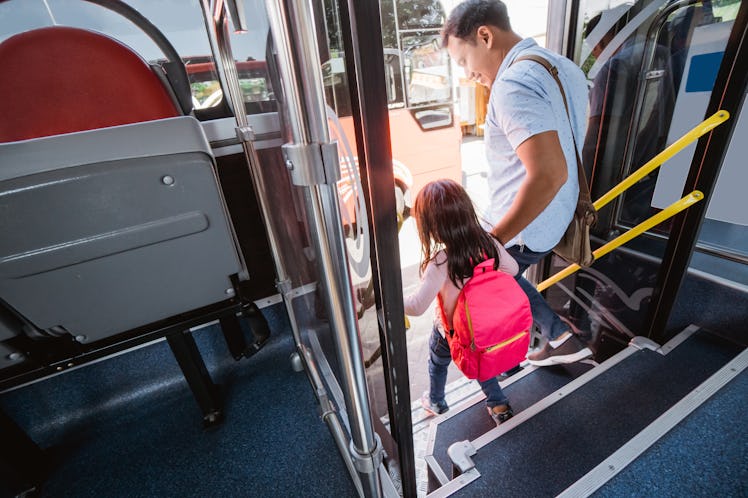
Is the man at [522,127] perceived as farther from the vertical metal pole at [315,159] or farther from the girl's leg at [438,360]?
the vertical metal pole at [315,159]

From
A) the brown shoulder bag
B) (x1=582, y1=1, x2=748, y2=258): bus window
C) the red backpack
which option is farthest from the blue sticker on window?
the red backpack

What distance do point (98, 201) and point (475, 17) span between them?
4.67ft

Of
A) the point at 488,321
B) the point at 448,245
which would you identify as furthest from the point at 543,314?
the point at 448,245

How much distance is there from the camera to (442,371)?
6.24 feet

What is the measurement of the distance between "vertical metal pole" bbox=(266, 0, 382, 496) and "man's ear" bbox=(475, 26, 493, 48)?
1.15 metres

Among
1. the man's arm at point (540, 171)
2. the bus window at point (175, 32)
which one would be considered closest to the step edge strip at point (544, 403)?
the man's arm at point (540, 171)

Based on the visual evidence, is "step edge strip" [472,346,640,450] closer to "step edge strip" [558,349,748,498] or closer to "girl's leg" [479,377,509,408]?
"girl's leg" [479,377,509,408]

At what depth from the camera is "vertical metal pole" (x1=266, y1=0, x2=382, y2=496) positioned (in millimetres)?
470

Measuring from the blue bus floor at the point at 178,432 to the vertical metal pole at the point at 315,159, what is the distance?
36.1 inches

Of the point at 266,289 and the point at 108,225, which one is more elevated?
the point at 108,225

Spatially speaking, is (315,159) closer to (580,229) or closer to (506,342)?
(506,342)

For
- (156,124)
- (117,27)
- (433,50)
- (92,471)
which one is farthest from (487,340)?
(433,50)

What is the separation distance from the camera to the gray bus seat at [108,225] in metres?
0.82

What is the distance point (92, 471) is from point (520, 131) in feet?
7.26
